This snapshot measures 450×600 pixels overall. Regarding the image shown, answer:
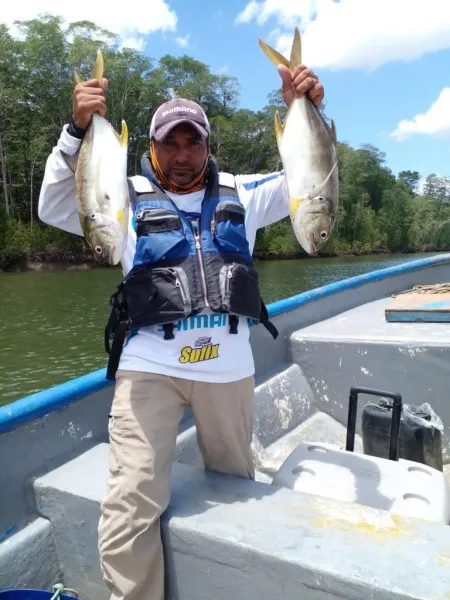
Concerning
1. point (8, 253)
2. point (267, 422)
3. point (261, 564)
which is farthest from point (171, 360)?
point (8, 253)

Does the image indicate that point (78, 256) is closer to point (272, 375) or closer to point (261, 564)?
point (272, 375)

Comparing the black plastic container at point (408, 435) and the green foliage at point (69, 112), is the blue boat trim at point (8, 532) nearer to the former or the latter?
the black plastic container at point (408, 435)

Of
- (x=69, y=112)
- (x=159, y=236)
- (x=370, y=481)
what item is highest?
(x=69, y=112)

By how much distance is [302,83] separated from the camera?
2457 millimetres

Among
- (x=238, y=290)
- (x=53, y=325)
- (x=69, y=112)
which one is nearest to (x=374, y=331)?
(x=238, y=290)

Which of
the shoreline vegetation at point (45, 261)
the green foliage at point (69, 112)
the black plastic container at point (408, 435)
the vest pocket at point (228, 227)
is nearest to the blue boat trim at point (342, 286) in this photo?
the black plastic container at point (408, 435)

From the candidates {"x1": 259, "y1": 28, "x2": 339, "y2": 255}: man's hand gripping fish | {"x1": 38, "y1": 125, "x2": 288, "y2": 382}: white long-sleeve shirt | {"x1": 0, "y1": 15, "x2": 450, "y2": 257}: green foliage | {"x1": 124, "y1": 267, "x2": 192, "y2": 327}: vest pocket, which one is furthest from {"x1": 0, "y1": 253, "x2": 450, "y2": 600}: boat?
{"x1": 0, "y1": 15, "x2": 450, "y2": 257}: green foliage

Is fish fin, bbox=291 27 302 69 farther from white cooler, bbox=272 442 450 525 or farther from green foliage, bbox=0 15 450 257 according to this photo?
green foliage, bbox=0 15 450 257

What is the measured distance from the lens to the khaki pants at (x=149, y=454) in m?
1.96

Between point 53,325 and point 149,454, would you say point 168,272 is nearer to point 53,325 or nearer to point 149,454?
point 149,454

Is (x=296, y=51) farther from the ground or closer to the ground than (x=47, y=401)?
farther from the ground

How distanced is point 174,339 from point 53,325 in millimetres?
15877

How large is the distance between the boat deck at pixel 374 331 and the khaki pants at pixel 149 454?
2.32 meters

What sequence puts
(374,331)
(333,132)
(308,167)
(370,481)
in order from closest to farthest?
(308,167) < (333,132) < (370,481) < (374,331)
